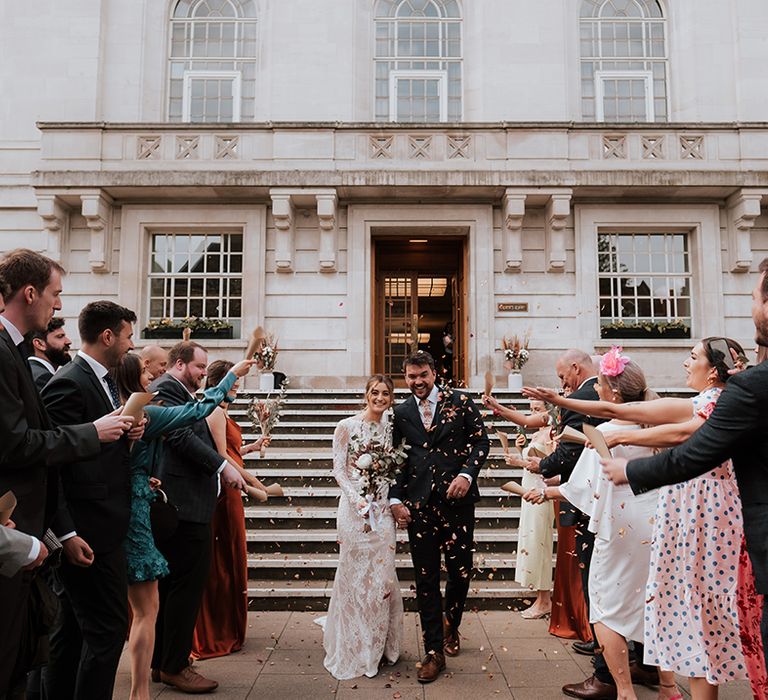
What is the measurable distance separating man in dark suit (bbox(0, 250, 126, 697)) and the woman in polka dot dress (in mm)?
2584

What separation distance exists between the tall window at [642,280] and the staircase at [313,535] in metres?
6.07

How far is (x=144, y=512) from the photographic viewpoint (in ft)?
12.8

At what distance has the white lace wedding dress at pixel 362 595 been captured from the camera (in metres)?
4.71

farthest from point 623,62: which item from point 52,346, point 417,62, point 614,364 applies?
point 52,346

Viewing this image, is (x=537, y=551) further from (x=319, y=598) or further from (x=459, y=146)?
(x=459, y=146)

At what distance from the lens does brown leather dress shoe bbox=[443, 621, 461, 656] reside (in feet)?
16.3

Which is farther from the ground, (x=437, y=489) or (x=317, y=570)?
(x=437, y=489)

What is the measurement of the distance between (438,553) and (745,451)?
286 centimetres

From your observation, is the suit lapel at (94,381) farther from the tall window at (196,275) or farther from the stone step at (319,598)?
the tall window at (196,275)

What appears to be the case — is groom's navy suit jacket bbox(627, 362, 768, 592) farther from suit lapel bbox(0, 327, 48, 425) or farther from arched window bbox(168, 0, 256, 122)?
arched window bbox(168, 0, 256, 122)

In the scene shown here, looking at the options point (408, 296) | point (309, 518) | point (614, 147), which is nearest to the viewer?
point (309, 518)

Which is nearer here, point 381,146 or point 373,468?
point 373,468

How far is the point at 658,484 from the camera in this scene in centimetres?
270

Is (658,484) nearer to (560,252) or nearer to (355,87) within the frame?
(560,252)
